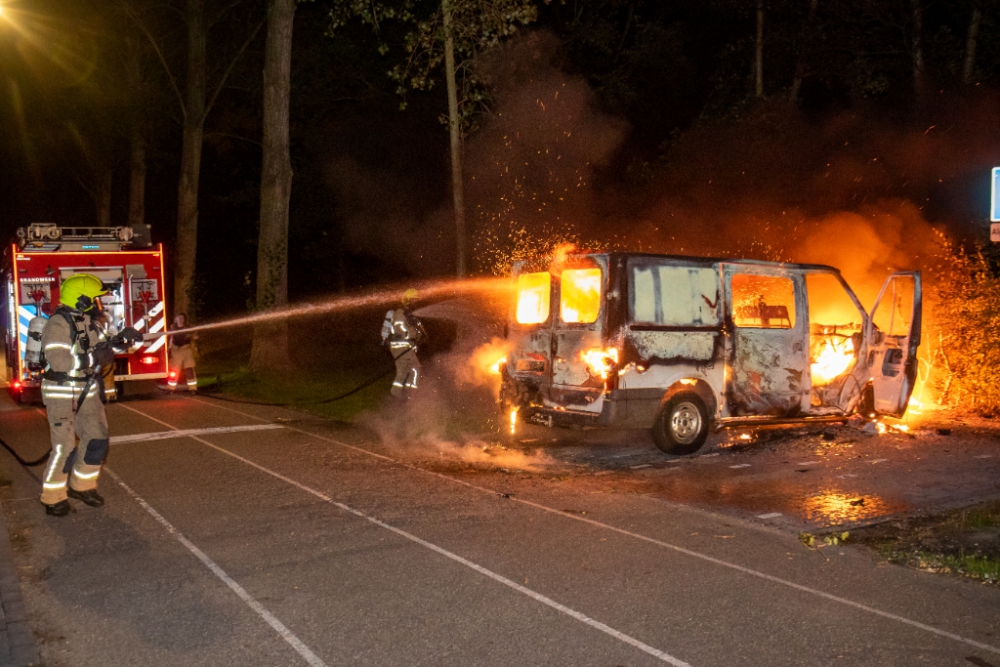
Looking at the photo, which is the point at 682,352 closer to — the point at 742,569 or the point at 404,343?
the point at 742,569

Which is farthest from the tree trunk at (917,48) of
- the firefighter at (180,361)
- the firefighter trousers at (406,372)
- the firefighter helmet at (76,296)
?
the firefighter helmet at (76,296)

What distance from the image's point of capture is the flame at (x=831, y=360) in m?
10.8

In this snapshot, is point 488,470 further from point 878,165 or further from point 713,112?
point 713,112

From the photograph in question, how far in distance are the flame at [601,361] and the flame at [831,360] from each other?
2.75m

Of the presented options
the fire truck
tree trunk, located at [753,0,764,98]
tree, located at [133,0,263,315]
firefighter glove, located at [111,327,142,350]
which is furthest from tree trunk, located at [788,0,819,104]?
firefighter glove, located at [111,327,142,350]

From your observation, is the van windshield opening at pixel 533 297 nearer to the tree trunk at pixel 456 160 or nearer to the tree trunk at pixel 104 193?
the tree trunk at pixel 456 160

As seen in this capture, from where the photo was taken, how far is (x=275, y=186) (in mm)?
19766

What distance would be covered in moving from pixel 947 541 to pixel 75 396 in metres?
6.47

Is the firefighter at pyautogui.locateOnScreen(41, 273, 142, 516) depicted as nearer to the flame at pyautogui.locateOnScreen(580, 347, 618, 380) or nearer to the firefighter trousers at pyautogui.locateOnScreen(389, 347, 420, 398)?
the flame at pyautogui.locateOnScreen(580, 347, 618, 380)

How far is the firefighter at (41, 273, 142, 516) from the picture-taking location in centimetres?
752

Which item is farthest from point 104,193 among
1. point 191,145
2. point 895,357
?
point 895,357

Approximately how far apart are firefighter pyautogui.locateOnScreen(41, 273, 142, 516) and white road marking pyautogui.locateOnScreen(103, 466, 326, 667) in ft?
1.82

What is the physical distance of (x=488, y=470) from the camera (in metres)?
9.19

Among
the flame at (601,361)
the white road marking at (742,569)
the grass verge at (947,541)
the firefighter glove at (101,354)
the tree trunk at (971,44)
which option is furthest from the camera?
the tree trunk at (971,44)
